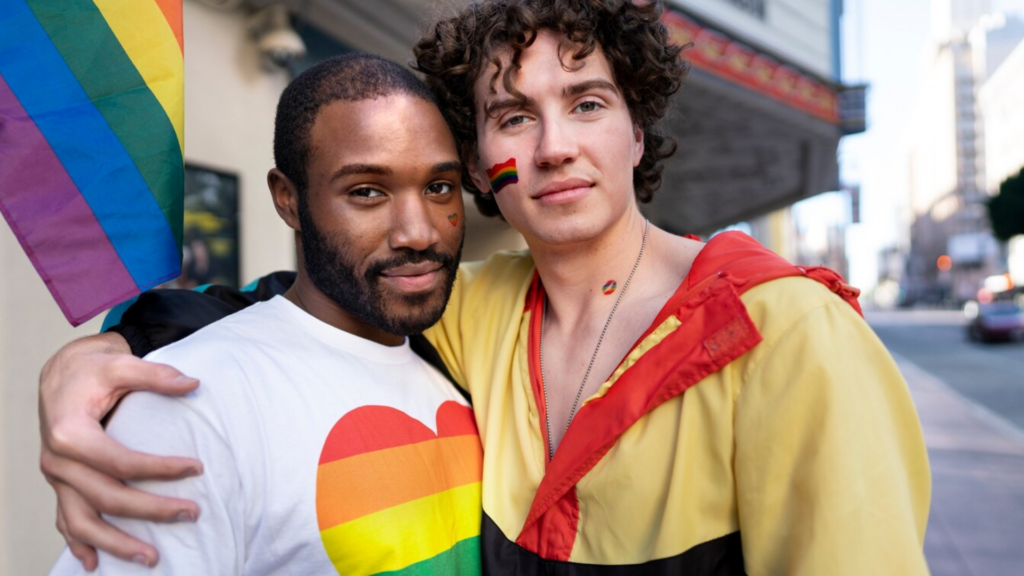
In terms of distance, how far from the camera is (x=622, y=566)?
5.09ft

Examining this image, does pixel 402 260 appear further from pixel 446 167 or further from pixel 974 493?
pixel 974 493

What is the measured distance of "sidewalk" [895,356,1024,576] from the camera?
4945 millimetres

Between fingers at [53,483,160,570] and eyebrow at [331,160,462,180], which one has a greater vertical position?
eyebrow at [331,160,462,180]

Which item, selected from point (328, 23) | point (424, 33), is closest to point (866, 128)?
point (328, 23)

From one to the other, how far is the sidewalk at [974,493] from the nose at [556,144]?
4.43m

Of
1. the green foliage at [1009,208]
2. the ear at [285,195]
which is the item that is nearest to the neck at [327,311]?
the ear at [285,195]

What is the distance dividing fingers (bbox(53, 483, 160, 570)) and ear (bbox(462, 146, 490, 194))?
4.27 ft

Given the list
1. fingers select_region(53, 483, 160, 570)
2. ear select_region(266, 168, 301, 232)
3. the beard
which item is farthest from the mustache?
fingers select_region(53, 483, 160, 570)

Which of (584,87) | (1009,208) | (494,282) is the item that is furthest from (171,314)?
(1009,208)

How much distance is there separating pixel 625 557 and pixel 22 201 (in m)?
1.43

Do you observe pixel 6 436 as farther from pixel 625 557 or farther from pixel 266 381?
pixel 625 557

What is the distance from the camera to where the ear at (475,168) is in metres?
2.20

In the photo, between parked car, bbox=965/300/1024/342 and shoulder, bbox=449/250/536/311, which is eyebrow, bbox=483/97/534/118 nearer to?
shoulder, bbox=449/250/536/311

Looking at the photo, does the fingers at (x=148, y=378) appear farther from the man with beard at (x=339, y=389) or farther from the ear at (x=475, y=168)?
the ear at (x=475, y=168)
